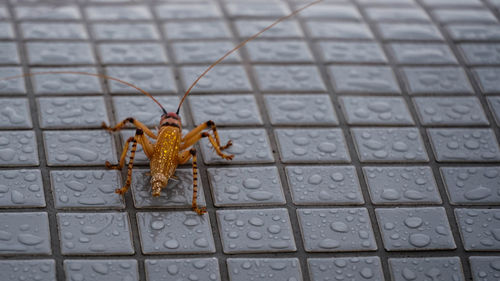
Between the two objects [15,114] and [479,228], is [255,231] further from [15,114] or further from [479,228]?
[15,114]

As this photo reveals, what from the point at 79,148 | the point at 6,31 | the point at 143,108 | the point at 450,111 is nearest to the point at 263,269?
the point at 79,148

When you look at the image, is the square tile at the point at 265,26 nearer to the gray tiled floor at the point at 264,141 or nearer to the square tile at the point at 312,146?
the gray tiled floor at the point at 264,141

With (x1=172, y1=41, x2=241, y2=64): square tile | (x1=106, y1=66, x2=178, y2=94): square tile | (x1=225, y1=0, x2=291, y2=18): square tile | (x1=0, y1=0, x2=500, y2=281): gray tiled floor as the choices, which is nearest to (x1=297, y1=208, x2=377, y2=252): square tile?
(x1=0, y1=0, x2=500, y2=281): gray tiled floor

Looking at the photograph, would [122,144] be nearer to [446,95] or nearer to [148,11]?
[148,11]

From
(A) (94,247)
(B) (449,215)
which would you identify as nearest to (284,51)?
(B) (449,215)

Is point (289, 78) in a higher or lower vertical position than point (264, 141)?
higher
